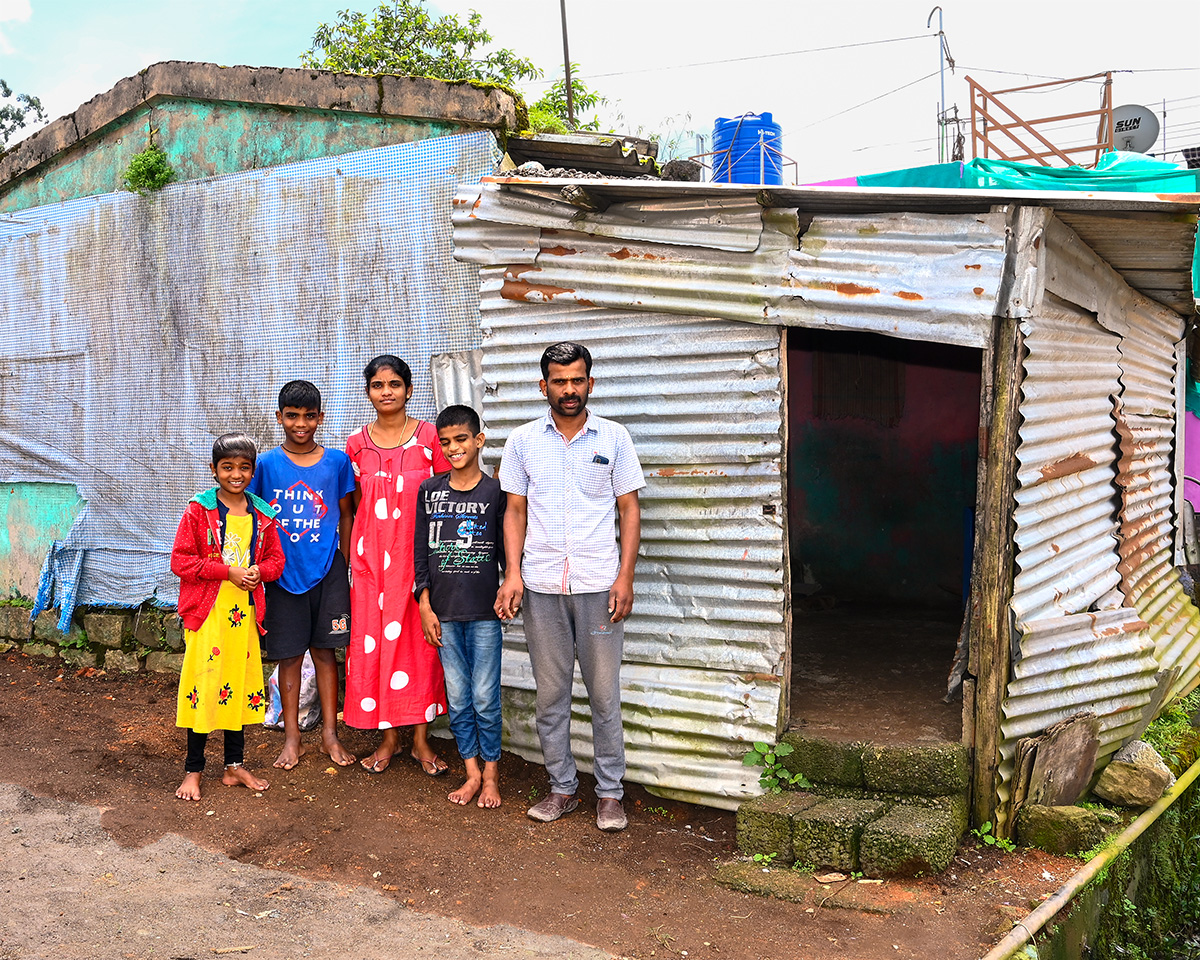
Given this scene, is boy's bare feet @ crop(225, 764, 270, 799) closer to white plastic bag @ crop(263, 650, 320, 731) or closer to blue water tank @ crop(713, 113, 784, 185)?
white plastic bag @ crop(263, 650, 320, 731)

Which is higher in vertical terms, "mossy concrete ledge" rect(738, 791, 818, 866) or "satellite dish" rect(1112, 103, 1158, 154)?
"satellite dish" rect(1112, 103, 1158, 154)

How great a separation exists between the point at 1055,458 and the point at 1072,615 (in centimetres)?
77

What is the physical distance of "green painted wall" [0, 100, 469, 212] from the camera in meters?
5.68

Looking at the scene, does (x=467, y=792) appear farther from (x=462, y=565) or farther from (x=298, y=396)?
(x=298, y=396)

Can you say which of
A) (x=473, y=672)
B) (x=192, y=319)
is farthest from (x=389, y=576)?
(x=192, y=319)

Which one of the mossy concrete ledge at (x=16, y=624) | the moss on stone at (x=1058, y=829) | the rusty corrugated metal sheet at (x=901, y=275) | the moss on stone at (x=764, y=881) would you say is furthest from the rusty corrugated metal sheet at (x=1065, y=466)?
the mossy concrete ledge at (x=16, y=624)

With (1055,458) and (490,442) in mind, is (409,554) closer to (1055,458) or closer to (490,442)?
(490,442)

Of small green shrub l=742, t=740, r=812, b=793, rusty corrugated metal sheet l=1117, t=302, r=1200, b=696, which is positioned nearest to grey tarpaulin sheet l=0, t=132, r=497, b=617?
small green shrub l=742, t=740, r=812, b=793

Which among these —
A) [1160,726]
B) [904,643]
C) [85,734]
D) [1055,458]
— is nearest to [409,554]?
Answer: [85,734]

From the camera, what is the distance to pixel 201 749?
14.8ft

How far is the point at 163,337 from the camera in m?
6.61

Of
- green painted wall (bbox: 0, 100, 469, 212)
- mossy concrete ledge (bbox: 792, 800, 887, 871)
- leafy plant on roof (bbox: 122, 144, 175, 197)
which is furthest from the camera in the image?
leafy plant on roof (bbox: 122, 144, 175, 197)

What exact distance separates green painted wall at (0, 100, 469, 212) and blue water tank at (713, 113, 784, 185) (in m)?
3.94

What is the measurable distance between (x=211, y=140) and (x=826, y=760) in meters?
5.30
